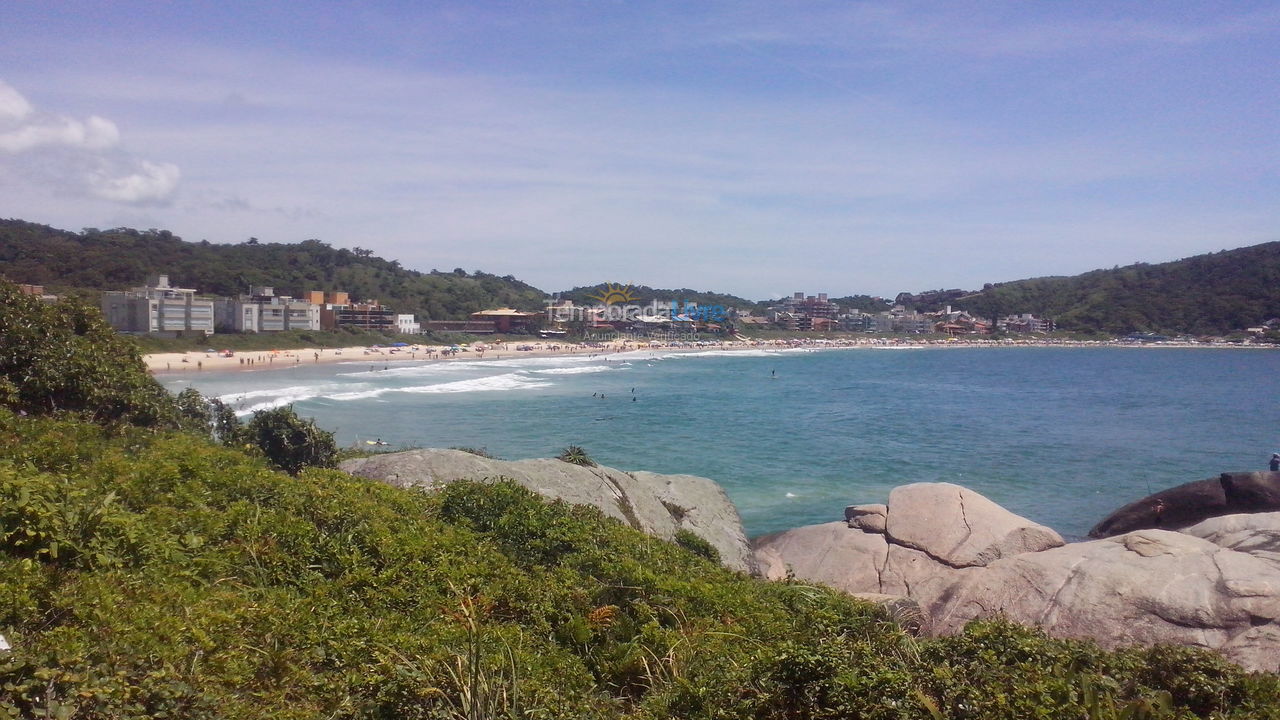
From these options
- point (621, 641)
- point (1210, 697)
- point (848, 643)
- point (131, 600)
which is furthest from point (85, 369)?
point (1210, 697)

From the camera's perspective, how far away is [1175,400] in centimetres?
4444

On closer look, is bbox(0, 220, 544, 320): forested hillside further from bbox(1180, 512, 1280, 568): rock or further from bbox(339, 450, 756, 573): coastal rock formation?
bbox(1180, 512, 1280, 568): rock

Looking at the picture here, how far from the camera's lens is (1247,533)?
1066 cm

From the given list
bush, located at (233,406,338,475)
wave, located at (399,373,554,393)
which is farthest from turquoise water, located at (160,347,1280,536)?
bush, located at (233,406,338,475)

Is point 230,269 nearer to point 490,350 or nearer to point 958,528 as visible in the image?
point 490,350

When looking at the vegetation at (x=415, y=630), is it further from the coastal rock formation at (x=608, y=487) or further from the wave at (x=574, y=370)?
the wave at (x=574, y=370)

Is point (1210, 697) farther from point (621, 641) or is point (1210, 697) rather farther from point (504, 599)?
point (504, 599)

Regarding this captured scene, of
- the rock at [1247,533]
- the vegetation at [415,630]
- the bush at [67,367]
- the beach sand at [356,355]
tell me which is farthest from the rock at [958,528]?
the beach sand at [356,355]

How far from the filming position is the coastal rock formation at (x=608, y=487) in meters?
11.0

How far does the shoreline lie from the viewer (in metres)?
50.3

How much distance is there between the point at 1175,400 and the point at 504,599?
165ft

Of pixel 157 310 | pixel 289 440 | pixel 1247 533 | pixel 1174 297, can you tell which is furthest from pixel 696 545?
pixel 1174 297

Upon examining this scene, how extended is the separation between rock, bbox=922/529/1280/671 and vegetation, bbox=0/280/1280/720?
353cm

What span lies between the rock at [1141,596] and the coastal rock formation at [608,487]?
355 cm
